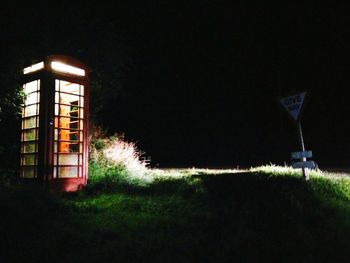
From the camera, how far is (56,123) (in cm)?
984

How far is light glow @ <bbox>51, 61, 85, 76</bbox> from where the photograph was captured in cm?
975

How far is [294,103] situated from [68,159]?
241 inches

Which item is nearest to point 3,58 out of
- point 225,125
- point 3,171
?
point 3,171

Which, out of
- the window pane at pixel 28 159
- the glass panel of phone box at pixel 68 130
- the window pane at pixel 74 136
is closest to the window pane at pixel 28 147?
the window pane at pixel 28 159

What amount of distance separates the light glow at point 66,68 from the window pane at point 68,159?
7.10ft

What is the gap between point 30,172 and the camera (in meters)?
9.95

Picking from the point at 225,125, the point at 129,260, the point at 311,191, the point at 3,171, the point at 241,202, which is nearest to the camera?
the point at 129,260

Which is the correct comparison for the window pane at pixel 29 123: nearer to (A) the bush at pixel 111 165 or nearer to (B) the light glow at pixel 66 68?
(B) the light glow at pixel 66 68

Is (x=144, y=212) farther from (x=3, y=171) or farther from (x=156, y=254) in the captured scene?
(x=3, y=171)

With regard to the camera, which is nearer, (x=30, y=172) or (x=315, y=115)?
(x=30, y=172)

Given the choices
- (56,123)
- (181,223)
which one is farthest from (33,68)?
(181,223)

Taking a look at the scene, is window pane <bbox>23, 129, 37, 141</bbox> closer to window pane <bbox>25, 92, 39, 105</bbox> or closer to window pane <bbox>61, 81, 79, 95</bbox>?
window pane <bbox>25, 92, 39, 105</bbox>

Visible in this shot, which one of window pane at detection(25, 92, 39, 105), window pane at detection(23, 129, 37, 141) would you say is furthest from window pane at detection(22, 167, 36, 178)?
window pane at detection(25, 92, 39, 105)

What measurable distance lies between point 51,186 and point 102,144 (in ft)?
11.8
